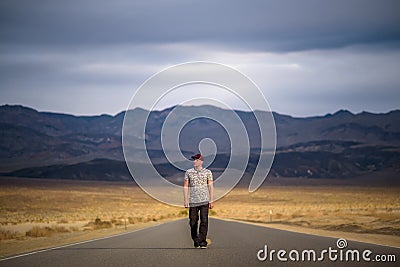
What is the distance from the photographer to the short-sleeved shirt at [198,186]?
14578 millimetres

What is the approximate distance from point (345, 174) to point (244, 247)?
154803 mm

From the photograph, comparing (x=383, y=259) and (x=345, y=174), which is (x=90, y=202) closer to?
(x=383, y=259)

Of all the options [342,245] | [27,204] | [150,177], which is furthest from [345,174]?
[342,245]

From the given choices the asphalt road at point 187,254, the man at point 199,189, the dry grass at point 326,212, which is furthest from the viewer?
the dry grass at point 326,212

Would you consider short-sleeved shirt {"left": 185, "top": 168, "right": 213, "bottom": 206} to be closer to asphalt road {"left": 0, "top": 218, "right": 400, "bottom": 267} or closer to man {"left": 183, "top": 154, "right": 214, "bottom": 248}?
man {"left": 183, "top": 154, "right": 214, "bottom": 248}

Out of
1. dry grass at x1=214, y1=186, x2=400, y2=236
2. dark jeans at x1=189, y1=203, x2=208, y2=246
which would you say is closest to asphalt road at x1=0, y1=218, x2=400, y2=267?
dark jeans at x1=189, y1=203, x2=208, y2=246

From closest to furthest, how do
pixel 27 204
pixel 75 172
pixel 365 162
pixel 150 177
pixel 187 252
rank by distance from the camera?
pixel 187 252, pixel 27 204, pixel 150 177, pixel 75 172, pixel 365 162

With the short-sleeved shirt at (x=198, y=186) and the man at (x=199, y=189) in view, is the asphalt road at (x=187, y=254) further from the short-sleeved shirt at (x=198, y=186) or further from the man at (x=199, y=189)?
the short-sleeved shirt at (x=198, y=186)

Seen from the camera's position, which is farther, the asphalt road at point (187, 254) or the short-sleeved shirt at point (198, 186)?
the short-sleeved shirt at point (198, 186)

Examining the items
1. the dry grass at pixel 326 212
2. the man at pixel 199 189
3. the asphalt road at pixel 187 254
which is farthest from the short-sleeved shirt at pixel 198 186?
the dry grass at pixel 326 212

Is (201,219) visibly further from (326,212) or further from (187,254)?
(326,212)

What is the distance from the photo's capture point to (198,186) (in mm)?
14602

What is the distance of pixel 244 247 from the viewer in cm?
1532

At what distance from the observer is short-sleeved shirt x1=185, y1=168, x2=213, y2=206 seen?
47.8ft
